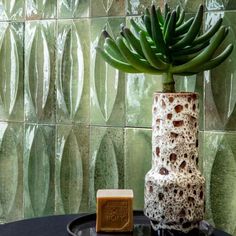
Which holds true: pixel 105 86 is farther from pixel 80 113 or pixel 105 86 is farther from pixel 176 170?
pixel 176 170

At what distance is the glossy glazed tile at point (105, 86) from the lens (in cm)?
163

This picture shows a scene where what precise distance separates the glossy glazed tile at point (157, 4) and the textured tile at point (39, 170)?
49 centimetres

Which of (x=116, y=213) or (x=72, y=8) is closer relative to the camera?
(x=116, y=213)

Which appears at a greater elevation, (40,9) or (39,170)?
(40,9)

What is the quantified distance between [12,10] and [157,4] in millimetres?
585

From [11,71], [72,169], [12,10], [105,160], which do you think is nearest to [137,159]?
[105,160]

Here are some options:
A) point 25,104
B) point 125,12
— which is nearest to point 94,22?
point 125,12

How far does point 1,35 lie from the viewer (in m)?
1.87

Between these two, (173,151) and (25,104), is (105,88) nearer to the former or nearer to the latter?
(25,104)

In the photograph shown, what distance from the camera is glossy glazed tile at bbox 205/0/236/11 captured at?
1449mm

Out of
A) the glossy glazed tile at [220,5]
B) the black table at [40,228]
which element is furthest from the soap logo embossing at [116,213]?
the glossy glazed tile at [220,5]

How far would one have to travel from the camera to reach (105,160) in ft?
5.44

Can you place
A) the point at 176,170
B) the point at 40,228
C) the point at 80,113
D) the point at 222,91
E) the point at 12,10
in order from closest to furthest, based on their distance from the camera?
the point at 176,170, the point at 40,228, the point at 222,91, the point at 80,113, the point at 12,10

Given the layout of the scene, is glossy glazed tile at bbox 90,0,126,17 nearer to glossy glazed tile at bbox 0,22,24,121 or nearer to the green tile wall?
the green tile wall
